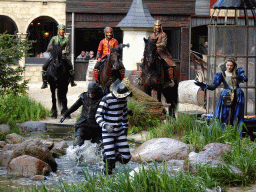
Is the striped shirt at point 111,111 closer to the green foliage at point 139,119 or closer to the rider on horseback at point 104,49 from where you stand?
the green foliage at point 139,119

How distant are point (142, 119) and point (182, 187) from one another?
6.53m

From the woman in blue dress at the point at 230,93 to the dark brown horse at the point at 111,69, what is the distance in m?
3.68

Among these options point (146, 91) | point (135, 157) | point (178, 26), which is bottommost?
point (135, 157)

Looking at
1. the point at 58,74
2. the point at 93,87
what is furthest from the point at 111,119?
the point at 58,74

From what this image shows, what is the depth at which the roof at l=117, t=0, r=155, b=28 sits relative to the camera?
18.1 meters

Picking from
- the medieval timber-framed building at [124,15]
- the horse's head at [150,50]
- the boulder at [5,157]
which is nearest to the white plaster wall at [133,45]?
the horse's head at [150,50]

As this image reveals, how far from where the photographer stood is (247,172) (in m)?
7.01

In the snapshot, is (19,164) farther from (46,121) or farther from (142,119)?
(46,121)

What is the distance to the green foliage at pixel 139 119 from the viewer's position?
1217cm

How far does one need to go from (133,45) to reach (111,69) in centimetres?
469

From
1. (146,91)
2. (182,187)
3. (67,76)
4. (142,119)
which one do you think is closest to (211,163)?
(182,187)

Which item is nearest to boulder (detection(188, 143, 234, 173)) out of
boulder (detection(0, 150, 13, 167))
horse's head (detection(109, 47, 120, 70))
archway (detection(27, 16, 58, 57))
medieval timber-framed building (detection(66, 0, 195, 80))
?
boulder (detection(0, 150, 13, 167))

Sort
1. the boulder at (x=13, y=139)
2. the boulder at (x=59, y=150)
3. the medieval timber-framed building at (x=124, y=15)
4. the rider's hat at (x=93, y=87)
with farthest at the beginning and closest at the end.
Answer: the medieval timber-framed building at (x=124, y=15) → the boulder at (x=13, y=139) → the boulder at (x=59, y=150) → the rider's hat at (x=93, y=87)

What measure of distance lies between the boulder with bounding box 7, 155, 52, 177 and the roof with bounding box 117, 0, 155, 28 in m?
10.4
